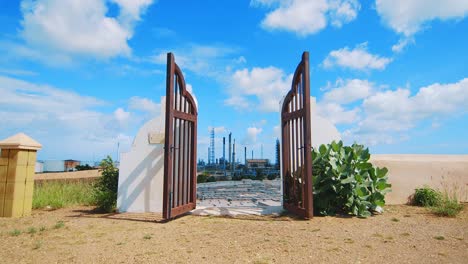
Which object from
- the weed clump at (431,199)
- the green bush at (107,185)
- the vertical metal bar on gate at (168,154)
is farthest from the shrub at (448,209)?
the green bush at (107,185)

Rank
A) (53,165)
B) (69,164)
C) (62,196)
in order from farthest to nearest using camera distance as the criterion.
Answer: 1. (69,164)
2. (53,165)
3. (62,196)

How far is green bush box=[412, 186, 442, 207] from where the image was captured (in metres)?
6.53

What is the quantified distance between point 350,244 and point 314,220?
4.46 ft

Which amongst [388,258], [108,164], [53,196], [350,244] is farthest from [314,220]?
[53,196]

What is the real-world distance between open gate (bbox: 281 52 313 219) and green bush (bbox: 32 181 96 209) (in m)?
4.23

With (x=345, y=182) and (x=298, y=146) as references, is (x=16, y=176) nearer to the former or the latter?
(x=298, y=146)

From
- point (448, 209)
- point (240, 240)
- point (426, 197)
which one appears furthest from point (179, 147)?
point (426, 197)

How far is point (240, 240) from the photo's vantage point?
4.03m

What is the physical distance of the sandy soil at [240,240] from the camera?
3428mm

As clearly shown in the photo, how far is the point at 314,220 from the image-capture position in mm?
5188

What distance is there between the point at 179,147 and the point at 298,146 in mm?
2217

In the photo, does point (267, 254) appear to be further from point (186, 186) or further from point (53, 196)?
point (53, 196)

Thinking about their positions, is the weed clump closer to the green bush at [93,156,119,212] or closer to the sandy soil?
the sandy soil

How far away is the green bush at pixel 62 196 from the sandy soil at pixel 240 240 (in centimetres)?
151
